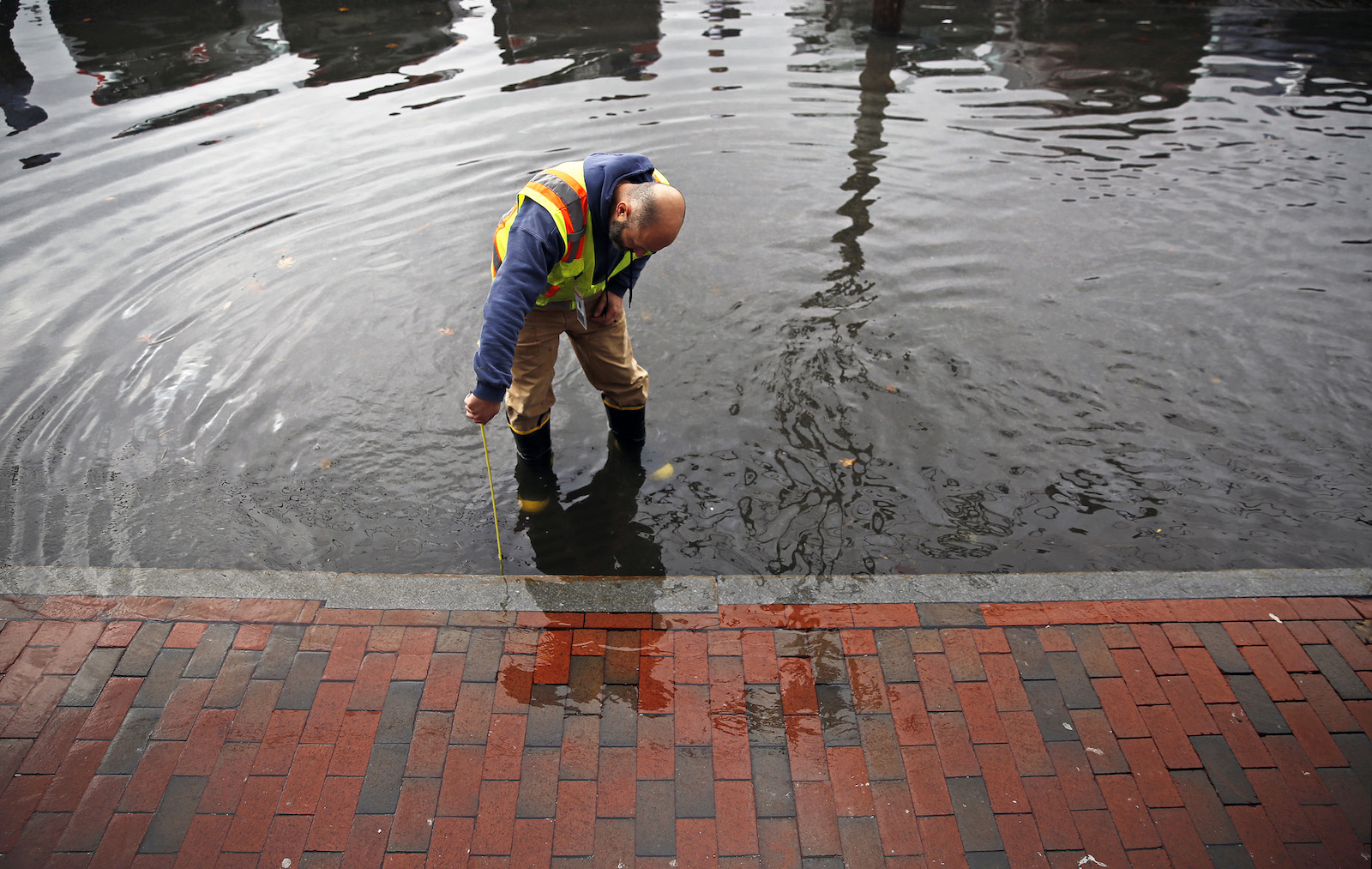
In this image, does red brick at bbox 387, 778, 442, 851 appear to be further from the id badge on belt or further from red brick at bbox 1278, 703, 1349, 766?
red brick at bbox 1278, 703, 1349, 766

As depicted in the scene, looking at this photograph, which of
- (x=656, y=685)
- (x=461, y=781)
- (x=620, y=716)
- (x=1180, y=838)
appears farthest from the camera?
(x=656, y=685)

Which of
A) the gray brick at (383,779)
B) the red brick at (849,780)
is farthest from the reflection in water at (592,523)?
the red brick at (849,780)

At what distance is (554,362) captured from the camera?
13.7 ft

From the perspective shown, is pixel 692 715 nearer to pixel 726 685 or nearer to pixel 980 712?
pixel 726 685

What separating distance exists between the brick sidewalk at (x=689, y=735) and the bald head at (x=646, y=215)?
1.64m

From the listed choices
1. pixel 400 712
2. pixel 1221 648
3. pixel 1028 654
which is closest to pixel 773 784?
pixel 1028 654

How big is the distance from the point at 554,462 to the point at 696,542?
1.09 m

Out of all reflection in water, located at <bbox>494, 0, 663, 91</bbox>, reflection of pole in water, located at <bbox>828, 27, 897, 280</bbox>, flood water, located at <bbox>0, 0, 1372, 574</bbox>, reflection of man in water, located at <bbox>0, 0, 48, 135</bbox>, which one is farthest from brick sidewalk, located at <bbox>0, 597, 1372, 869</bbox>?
reflection in water, located at <bbox>494, 0, 663, 91</bbox>

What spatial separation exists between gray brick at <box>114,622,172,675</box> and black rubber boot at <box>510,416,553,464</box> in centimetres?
180

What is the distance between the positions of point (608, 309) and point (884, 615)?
1898 mm

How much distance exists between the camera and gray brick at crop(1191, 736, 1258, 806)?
2924 mm

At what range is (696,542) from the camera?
423cm

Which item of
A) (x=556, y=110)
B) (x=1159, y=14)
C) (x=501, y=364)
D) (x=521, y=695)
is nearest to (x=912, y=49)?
(x=1159, y=14)

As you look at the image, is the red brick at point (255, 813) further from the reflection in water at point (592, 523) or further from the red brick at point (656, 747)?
the reflection in water at point (592, 523)
